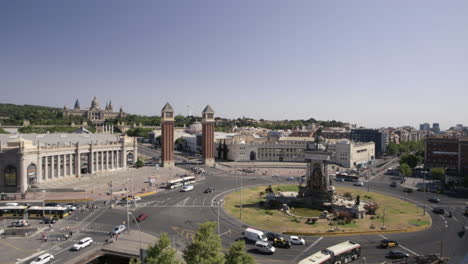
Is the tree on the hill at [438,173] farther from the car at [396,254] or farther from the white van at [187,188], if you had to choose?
the white van at [187,188]

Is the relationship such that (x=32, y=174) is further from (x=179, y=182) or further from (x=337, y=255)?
(x=337, y=255)

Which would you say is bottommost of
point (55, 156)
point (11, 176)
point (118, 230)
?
point (118, 230)

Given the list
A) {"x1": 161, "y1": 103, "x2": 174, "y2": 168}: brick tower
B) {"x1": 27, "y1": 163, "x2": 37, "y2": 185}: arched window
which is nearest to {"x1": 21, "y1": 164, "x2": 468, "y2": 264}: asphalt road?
{"x1": 27, "y1": 163, "x2": 37, "y2": 185}: arched window

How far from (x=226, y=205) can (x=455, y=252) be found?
40385 mm

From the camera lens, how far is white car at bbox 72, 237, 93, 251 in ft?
148

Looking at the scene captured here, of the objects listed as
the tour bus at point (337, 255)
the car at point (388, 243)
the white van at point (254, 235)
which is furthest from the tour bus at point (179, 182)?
the car at point (388, 243)

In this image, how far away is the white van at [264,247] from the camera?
44.4 metres

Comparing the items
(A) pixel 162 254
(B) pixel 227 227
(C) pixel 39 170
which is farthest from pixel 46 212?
(A) pixel 162 254

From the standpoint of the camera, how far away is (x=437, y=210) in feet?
214

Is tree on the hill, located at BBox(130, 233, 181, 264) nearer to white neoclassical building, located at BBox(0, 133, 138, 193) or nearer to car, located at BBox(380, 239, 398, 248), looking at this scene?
car, located at BBox(380, 239, 398, 248)

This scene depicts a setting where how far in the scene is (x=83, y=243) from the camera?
46031 mm

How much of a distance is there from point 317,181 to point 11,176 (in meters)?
71.2

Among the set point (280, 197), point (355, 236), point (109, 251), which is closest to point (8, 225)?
point (109, 251)

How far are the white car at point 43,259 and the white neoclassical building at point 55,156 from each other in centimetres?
4553
